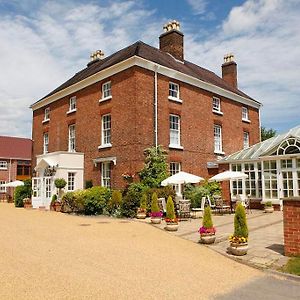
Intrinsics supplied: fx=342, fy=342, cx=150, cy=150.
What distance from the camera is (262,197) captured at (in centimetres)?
2098

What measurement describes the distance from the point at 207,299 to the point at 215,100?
2192 cm

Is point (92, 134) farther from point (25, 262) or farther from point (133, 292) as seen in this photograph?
point (133, 292)

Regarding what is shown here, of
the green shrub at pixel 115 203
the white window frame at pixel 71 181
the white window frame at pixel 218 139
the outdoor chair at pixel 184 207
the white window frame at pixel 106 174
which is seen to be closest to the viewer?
the outdoor chair at pixel 184 207

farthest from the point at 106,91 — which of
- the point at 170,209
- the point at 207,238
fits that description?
the point at 207,238

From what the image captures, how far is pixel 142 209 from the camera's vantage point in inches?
666

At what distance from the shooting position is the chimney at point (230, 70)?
107 feet

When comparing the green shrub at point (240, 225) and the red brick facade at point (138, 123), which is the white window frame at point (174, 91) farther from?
the green shrub at point (240, 225)

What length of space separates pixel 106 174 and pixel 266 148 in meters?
10.2

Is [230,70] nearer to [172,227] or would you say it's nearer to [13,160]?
[172,227]

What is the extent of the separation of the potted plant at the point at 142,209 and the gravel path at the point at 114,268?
4955mm

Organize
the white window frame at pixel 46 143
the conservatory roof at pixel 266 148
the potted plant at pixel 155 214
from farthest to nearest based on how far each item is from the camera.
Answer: the white window frame at pixel 46 143 → the conservatory roof at pixel 266 148 → the potted plant at pixel 155 214

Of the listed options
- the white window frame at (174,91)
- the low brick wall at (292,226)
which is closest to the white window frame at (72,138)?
the white window frame at (174,91)

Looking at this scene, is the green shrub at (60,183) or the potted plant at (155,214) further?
the green shrub at (60,183)

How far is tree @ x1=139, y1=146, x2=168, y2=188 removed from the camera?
19250 millimetres
